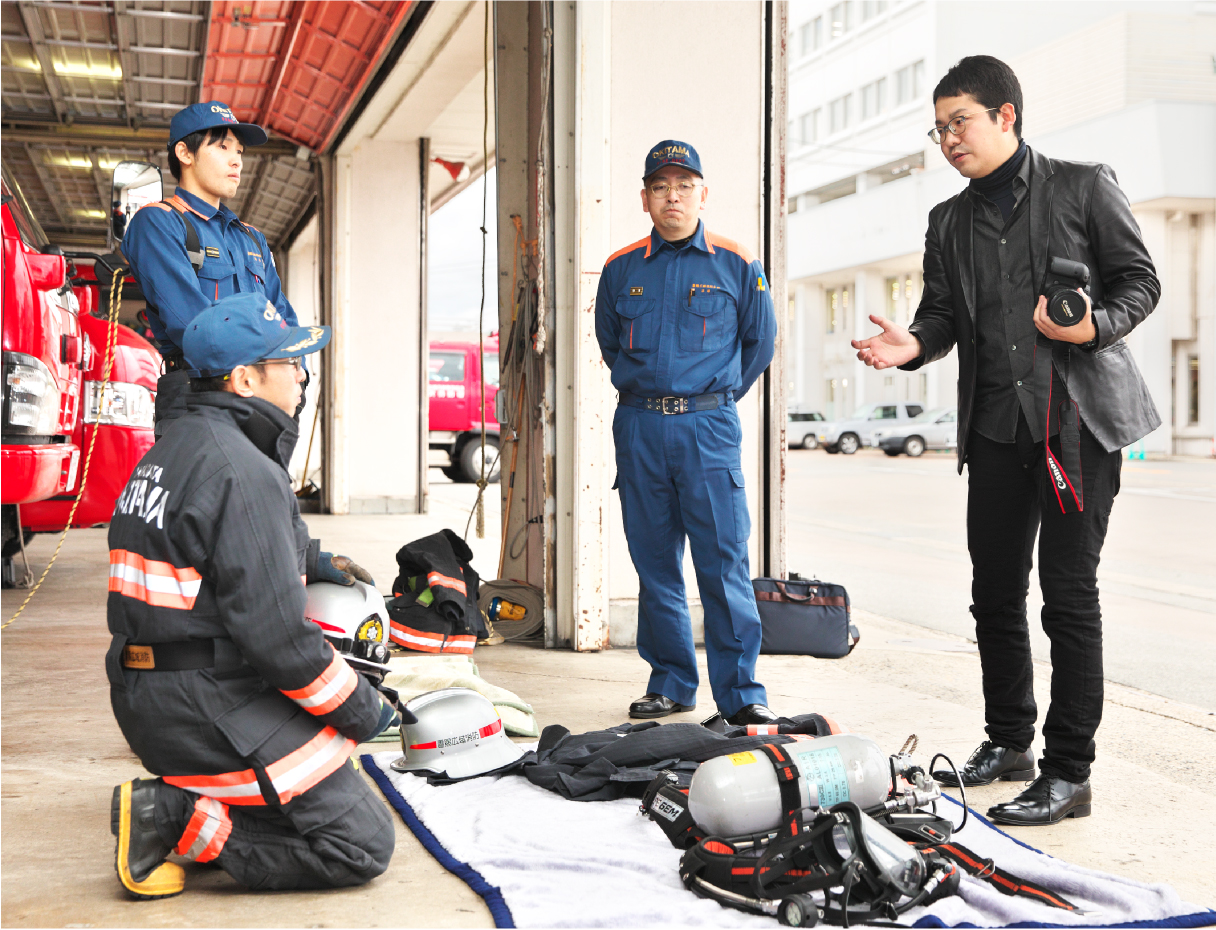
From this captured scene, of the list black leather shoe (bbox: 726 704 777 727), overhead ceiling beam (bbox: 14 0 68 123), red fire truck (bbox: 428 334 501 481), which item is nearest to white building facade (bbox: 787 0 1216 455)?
red fire truck (bbox: 428 334 501 481)

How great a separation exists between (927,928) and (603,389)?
3759mm

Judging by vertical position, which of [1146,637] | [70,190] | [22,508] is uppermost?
[70,190]

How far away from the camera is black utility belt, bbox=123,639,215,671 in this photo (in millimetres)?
2508

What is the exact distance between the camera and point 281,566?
2482 millimetres

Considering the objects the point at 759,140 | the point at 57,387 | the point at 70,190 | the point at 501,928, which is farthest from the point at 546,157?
the point at 70,190

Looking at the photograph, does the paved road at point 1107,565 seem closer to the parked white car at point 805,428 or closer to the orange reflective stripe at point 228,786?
the orange reflective stripe at point 228,786

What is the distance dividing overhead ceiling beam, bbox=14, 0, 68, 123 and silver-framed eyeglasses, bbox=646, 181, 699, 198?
9.19 meters

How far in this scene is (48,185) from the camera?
741 inches

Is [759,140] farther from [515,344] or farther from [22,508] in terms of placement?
[22,508]

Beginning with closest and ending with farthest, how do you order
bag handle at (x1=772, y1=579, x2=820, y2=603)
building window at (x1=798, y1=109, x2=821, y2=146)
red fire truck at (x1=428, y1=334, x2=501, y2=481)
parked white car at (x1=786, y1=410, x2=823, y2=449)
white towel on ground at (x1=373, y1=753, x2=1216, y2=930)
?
white towel on ground at (x1=373, y1=753, x2=1216, y2=930), bag handle at (x1=772, y1=579, x2=820, y2=603), red fire truck at (x1=428, y1=334, x2=501, y2=481), parked white car at (x1=786, y1=410, x2=823, y2=449), building window at (x1=798, y1=109, x2=821, y2=146)

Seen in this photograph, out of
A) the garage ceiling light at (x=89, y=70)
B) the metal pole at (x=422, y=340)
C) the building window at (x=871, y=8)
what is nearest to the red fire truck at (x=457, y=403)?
the metal pole at (x=422, y=340)

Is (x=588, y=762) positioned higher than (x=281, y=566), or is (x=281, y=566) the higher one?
(x=281, y=566)

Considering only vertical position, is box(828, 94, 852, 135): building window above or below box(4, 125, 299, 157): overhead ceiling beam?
above

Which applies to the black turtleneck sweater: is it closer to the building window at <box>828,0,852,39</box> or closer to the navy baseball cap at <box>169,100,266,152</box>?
the navy baseball cap at <box>169,100,266,152</box>
